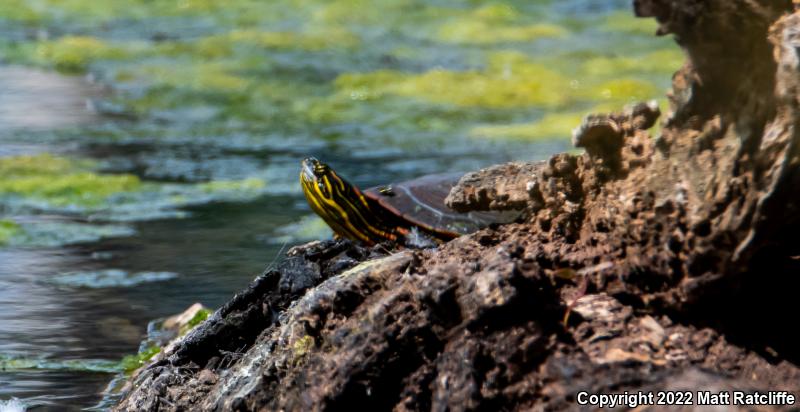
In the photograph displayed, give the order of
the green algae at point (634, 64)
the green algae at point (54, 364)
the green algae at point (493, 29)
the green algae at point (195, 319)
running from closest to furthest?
the green algae at point (54, 364)
the green algae at point (195, 319)
the green algae at point (634, 64)
the green algae at point (493, 29)

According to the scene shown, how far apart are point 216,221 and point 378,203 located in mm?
1758

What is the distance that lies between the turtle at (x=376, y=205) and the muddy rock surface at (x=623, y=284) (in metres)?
1.28


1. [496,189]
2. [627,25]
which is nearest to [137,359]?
[496,189]

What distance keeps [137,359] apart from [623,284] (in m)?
1.87

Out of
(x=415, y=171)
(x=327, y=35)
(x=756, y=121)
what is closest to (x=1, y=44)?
(x=327, y=35)

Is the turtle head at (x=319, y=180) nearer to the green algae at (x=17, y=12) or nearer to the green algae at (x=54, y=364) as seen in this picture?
the green algae at (x=54, y=364)

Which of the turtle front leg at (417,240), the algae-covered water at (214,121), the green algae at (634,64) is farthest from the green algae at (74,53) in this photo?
the turtle front leg at (417,240)

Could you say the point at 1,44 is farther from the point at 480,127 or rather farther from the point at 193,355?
the point at 193,355

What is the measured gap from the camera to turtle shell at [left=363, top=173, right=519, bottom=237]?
3.42 meters

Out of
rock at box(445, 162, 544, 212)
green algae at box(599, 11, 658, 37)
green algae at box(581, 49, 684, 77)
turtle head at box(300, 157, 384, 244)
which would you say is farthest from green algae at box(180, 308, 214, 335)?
green algae at box(599, 11, 658, 37)

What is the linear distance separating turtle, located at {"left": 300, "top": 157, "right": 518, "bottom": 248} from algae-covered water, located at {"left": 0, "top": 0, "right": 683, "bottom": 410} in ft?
2.06

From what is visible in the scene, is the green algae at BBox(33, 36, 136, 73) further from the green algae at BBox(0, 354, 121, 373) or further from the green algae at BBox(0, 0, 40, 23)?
the green algae at BBox(0, 354, 121, 373)

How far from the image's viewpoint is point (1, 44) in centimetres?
1004

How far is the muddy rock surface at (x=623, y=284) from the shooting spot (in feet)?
6.08
